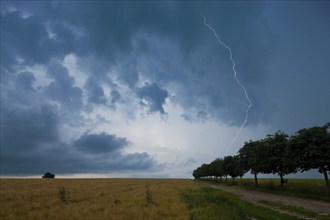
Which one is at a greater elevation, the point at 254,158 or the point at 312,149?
the point at 254,158

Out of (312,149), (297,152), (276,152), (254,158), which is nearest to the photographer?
(312,149)

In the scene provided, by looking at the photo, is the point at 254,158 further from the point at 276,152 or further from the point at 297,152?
the point at 297,152

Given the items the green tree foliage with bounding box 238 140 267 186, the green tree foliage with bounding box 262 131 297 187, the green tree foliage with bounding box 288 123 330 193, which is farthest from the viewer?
the green tree foliage with bounding box 238 140 267 186

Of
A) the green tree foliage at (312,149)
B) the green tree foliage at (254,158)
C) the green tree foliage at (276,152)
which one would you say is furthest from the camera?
the green tree foliage at (254,158)

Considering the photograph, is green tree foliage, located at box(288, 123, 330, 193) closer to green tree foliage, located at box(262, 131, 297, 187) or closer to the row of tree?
the row of tree

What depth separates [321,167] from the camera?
40.9 metres

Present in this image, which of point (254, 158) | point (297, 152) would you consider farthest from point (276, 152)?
point (297, 152)

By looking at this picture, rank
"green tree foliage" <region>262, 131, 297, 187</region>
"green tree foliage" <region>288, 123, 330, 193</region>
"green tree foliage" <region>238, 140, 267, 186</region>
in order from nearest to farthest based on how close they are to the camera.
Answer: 1. "green tree foliage" <region>288, 123, 330, 193</region>
2. "green tree foliage" <region>262, 131, 297, 187</region>
3. "green tree foliage" <region>238, 140, 267, 186</region>

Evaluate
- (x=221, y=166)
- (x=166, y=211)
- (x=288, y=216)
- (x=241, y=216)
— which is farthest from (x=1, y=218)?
(x=221, y=166)

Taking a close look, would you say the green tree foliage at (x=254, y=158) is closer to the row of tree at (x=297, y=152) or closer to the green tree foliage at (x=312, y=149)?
the row of tree at (x=297, y=152)

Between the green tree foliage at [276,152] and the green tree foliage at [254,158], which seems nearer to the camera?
the green tree foliage at [276,152]

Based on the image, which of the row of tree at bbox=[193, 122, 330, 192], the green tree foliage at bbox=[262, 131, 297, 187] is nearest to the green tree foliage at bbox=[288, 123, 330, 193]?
the row of tree at bbox=[193, 122, 330, 192]

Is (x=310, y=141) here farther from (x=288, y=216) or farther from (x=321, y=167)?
(x=288, y=216)

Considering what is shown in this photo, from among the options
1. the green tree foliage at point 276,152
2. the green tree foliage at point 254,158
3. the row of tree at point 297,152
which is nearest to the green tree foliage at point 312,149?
the row of tree at point 297,152
